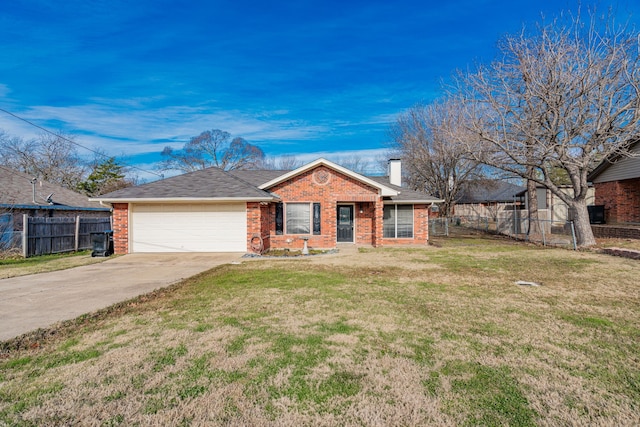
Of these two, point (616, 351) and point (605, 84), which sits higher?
point (605, 84)

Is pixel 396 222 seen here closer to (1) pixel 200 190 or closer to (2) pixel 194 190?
(1) pixel 200 190

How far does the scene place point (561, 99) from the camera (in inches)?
496

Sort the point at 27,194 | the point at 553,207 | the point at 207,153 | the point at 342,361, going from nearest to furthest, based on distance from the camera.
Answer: the point at 342,361 < the point at 27,194 < the point at 553,207 < the point at 207,153

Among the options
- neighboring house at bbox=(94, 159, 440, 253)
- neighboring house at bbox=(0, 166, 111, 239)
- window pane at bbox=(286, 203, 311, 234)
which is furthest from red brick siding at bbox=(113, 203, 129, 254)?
window pane at bbox=(286, 203, 311, 234)

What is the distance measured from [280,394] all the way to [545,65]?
15048 mm

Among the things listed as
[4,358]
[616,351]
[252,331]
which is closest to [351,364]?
[252,331]

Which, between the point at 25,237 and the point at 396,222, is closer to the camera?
the point at 25,237

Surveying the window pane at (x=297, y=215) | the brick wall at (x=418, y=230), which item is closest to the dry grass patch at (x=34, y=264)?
the window pane at (x=297, y=215)

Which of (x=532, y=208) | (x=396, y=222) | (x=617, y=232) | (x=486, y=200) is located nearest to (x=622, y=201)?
(x=617, y=232)

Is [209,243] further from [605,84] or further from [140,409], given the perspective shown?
[605,84]

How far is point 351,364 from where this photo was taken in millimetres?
3420

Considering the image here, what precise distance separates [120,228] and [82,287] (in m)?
6.32

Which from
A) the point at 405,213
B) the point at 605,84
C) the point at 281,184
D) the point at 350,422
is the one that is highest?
the point at 605,84

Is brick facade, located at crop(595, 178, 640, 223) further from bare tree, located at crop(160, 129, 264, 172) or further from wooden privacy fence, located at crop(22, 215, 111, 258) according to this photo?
bare tree, located at crop(160, 129, 264, 172)
